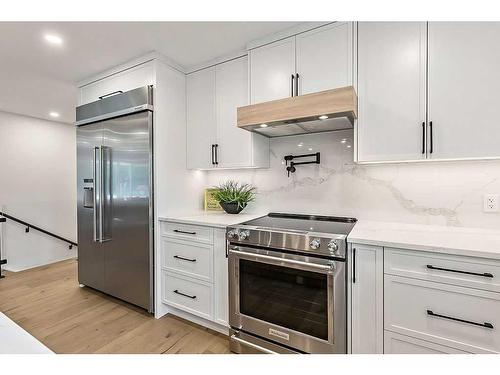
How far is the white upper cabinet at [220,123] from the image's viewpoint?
2232 millimetres

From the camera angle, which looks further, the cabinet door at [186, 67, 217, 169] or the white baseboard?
the cabinet door at [186, 67, 217, 169]

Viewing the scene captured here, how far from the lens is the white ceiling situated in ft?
6.12

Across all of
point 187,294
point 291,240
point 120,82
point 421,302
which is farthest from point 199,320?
point 120,82

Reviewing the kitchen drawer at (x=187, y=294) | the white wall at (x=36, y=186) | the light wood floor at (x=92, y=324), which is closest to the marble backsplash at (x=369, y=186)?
the kitchen drawer at (x=187, y=294)

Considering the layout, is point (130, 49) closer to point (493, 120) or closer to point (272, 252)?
point (272, 252)

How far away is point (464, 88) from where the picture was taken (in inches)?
56.3

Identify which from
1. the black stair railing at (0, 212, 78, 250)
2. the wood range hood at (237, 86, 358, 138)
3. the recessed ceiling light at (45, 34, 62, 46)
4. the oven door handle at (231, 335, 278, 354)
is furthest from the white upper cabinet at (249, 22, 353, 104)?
the black stair railing at (0, 212, 78, 250)

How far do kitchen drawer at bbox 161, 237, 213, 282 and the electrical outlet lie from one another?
1.92m

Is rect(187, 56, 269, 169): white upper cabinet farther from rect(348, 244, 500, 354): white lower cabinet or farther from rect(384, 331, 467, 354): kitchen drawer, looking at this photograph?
rect(384, 331, 467, 354): kitchen drawer

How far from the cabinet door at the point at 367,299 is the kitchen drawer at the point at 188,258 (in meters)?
1.07

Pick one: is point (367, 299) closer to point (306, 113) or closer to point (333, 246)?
point (333, 246)

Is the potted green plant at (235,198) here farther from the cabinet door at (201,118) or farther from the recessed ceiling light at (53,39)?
the recessed ceiling light at (53,39)

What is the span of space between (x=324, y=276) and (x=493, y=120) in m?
1.27
